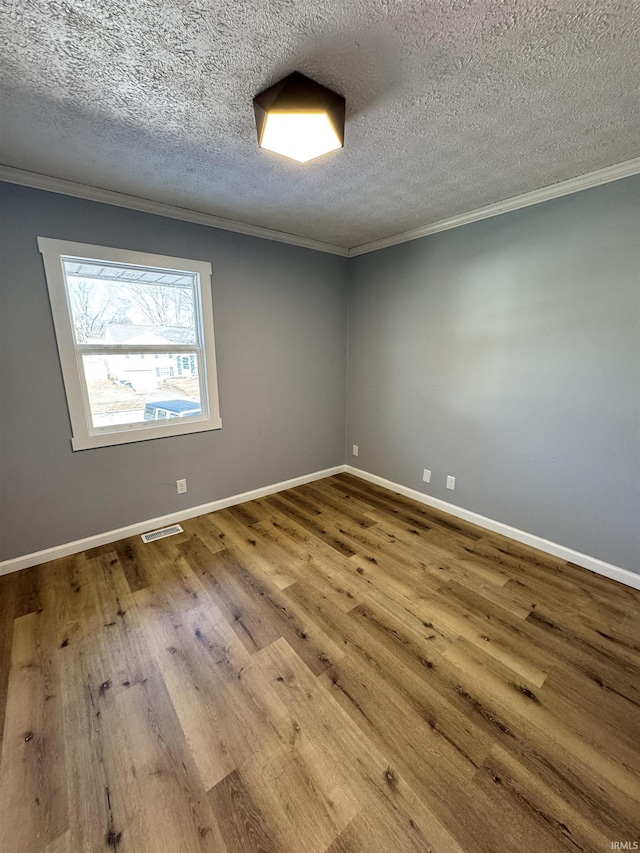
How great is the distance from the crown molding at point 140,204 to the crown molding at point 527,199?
0.96m

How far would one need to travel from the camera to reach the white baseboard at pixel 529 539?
7.13 feet

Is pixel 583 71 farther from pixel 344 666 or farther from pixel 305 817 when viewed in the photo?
pixel 305 817

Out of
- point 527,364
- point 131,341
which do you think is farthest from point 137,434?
point 527,364

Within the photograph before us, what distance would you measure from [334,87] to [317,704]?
261cm

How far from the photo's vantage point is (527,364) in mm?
2455

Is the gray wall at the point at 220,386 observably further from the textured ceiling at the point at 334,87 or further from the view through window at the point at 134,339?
the textured ceiling at the point at 334,87

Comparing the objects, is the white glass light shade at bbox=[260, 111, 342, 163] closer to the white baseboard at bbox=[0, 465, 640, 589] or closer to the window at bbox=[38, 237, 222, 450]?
the window at bbox=[38, 237, 222, 450]

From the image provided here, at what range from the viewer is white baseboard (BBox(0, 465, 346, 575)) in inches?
89.2

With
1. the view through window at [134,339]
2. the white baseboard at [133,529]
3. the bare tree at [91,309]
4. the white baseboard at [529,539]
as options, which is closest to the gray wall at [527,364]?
the white baseboard at [529,539]

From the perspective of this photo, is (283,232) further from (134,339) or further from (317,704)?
(317,704)

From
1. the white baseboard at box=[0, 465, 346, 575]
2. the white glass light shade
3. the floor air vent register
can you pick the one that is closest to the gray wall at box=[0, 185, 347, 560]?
the white baseboard at box=[0, 465, 346, 575]

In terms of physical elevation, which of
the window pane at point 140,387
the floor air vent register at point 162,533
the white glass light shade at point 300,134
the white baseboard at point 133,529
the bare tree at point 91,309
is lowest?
the floor air vent register at point 162,533

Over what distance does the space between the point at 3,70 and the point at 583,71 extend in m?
2.22

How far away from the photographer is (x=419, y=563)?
2.37 m
